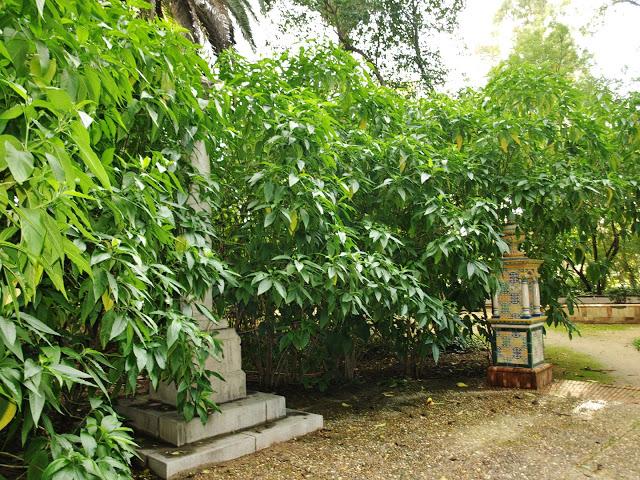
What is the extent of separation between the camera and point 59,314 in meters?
2.12

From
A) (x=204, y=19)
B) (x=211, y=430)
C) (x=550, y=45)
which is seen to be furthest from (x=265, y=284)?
(x=550, y=45)

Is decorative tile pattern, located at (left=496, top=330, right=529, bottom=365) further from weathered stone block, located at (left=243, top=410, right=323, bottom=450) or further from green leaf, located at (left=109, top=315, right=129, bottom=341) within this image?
green leaf, located at (left=109, top=315, right=129, bottom=341)

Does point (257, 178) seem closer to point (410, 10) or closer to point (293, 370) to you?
point (293, 370)

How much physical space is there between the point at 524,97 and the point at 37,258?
16.5 ft

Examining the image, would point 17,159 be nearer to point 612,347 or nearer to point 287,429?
point 287,429

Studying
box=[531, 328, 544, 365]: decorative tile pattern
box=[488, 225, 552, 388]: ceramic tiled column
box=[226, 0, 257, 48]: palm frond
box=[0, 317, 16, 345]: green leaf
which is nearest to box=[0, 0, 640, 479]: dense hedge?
box=[0, 317, 16, 345]: green leaf

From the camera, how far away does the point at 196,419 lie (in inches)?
122

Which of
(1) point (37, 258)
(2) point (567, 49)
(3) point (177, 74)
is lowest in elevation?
(1) point (37, 258)

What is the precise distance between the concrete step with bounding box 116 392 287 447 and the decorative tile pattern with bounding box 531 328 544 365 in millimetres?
2758

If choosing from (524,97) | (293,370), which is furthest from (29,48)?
(524,97)

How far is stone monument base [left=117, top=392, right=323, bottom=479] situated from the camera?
2.85m

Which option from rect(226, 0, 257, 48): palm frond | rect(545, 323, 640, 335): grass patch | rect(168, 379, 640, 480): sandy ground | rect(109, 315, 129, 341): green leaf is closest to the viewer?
rect(109, 315, 129, 341): green leaf

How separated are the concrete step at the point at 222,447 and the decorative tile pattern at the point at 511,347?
2400 mm

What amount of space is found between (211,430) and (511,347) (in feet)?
10.8
